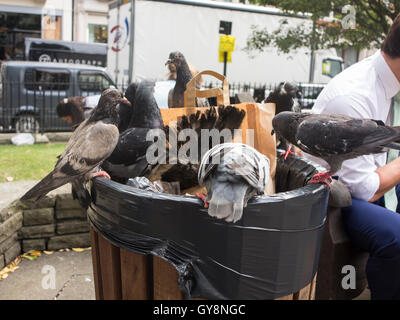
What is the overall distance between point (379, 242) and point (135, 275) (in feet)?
4.27

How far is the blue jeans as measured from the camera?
2031mm

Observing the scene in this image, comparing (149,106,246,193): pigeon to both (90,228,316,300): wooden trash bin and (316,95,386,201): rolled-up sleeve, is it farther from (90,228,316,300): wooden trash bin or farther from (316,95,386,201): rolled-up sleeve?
(316,95,386,201): rolled-up sleeve

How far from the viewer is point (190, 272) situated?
56.4 inches

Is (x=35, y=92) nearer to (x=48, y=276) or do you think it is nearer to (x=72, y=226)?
(x=72, y=226)

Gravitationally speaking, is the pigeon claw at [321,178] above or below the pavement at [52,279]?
above

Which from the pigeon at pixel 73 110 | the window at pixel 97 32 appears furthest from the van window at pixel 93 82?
the window at pixel 97 32

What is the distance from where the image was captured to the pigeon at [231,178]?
4.24 ft

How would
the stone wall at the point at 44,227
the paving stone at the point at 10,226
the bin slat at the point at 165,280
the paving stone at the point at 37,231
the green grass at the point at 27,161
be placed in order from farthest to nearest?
the green grass at the point at 27,161
the paving stone at the point at 37,231
the stone wall at the point at 44,227
the paving stone at the point at 10,226
the bin slat at the point at 165,280

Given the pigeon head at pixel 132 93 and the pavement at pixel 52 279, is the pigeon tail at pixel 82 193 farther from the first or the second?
the pavement at pixel 52 279

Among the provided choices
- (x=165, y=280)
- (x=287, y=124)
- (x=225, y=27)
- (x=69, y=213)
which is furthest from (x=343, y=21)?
(x=165, y=280)

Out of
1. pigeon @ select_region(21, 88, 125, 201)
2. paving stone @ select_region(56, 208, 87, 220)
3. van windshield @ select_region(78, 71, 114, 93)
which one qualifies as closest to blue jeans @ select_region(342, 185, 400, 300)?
pigeon @ select_region(21, 88, 125, 201)

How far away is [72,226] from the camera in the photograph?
3645 millimetres

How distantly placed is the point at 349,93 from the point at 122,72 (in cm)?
1024

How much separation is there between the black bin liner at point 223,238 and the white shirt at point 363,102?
0.77 meters
